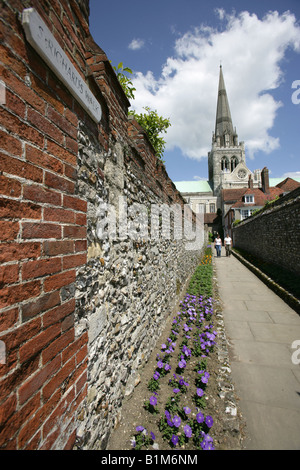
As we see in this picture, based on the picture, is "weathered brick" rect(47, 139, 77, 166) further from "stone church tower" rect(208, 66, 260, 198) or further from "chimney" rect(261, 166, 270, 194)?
"stone church tower" rect(208, 66, 260, 198)

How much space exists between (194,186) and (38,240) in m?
66.0

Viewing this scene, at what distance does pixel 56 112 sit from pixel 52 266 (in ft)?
2.92

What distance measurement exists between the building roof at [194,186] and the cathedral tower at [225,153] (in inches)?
154

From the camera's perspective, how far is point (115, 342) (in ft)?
7.42

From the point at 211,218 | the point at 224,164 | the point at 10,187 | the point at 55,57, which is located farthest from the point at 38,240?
the point at 224,164

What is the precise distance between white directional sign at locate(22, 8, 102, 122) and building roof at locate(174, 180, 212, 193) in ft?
203

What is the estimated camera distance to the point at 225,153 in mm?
58250

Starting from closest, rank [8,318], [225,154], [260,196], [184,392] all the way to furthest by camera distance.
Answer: [8,318]
[184,392]
[260,196]
[225,154]

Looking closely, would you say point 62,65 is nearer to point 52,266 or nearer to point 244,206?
point 52,266

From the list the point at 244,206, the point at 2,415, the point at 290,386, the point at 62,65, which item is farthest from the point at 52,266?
the point at 244,206

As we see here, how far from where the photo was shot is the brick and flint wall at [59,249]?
918 millimetres

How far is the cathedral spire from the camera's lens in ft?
197

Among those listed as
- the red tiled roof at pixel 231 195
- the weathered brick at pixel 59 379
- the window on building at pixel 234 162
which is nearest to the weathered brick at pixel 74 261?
the weathered brick at pixel 59 379

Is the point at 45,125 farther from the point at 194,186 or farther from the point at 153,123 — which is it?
the point at 194,186
